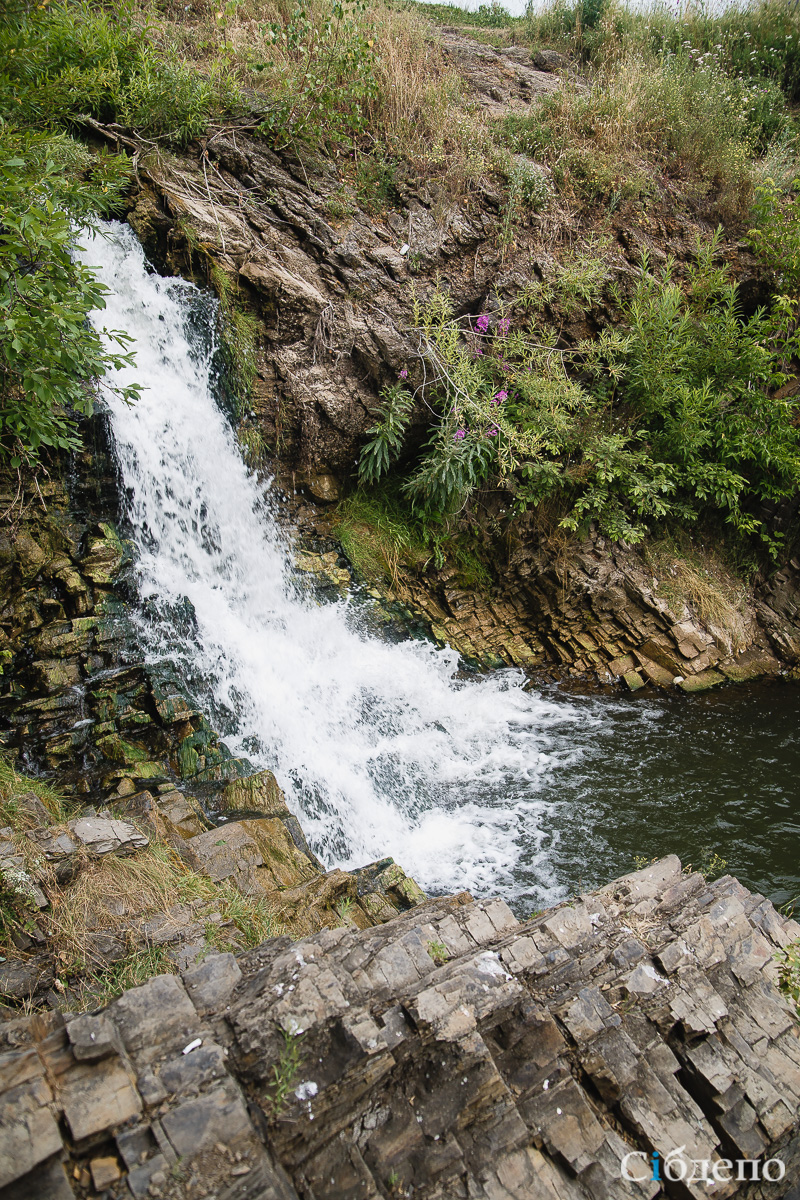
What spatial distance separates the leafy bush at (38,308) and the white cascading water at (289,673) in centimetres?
104

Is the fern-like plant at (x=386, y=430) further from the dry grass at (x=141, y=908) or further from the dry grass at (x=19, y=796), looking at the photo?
the dry grass at (x=141, y=908)

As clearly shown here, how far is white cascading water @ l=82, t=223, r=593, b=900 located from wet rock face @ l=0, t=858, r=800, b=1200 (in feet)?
6.27

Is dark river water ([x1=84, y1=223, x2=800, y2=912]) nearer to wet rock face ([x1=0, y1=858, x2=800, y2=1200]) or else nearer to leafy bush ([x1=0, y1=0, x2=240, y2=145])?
leafy bush ([x1=0, y1=0, x2=240, y2=145])

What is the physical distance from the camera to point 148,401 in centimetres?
579

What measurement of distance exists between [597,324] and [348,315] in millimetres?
3211

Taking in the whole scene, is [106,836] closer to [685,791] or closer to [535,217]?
[685,791]

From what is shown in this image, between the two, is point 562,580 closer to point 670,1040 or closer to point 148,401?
point 148,401

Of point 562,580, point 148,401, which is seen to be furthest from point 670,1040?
point 148,401

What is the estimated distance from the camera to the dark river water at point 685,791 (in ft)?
16.9

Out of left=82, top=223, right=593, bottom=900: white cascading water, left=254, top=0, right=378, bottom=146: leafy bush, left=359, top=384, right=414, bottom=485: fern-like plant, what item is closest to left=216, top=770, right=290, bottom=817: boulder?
left=82, top=223, right=593, bottom=900: white cascading water

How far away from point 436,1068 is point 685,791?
14.4 ft

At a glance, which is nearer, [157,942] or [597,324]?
[157,942]

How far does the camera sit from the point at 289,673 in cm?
590

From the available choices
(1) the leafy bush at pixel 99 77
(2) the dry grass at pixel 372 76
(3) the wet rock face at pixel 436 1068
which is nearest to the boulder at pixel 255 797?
(3) the wet rock face at pixel 436 1068
